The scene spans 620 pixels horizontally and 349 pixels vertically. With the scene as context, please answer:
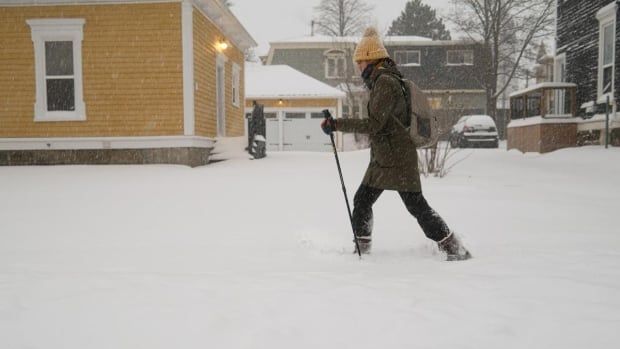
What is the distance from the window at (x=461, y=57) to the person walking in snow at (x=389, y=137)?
34336 mm

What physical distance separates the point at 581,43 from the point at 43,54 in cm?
1513

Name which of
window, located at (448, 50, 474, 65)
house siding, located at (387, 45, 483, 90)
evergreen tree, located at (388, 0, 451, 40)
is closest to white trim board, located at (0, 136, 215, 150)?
house siding, located at (387, 45, 483, 90)

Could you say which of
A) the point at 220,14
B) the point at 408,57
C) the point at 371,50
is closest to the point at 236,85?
the point at 220,14

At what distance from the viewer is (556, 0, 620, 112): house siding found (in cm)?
1501

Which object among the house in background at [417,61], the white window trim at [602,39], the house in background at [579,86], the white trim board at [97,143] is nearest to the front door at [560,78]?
the house in background at [579,86]

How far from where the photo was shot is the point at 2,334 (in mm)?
2562

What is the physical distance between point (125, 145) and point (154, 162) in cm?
79

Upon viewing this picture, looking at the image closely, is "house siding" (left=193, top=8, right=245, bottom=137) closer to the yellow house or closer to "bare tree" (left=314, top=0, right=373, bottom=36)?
the yellow house

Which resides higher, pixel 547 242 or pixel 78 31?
pixel 78 31

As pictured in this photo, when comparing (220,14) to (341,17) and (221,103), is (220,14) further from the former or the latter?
(341,17)

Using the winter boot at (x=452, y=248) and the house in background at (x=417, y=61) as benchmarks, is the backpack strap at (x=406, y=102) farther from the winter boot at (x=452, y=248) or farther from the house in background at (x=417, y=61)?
the house in background at (x=417, y=61)

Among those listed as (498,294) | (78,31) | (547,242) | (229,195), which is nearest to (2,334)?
(498,294)

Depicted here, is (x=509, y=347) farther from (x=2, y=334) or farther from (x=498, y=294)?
(x=2, y=334)

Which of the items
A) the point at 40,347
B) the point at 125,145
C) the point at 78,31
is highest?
the point at 78,31
